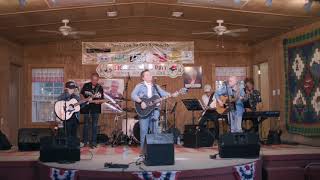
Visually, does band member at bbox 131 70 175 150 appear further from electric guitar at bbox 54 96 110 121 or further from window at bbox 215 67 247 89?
window at bbox 215 67 247 89

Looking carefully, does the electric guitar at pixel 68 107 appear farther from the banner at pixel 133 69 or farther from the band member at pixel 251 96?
the banner at pixel 133 69

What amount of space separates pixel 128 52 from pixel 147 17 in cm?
232

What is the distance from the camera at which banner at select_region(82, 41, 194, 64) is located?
13258mm

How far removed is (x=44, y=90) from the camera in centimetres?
1335

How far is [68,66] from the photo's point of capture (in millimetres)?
13312

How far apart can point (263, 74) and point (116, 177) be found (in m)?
8.25

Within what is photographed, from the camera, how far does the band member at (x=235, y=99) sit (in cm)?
866

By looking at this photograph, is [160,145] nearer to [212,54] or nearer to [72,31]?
[72,31]

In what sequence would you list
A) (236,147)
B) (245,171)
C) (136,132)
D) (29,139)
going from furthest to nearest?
(136,132) → (29,139) → (236,147) → (245,171)

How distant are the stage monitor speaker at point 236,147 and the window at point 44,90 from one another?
734 cm

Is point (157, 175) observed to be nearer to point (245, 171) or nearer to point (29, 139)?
point (245, 171)

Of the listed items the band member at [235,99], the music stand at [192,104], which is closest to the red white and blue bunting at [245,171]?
the band member at [235,99]

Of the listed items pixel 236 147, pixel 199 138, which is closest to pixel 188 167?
pixel 236 147

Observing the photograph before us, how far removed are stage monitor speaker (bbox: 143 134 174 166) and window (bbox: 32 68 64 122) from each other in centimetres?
737
